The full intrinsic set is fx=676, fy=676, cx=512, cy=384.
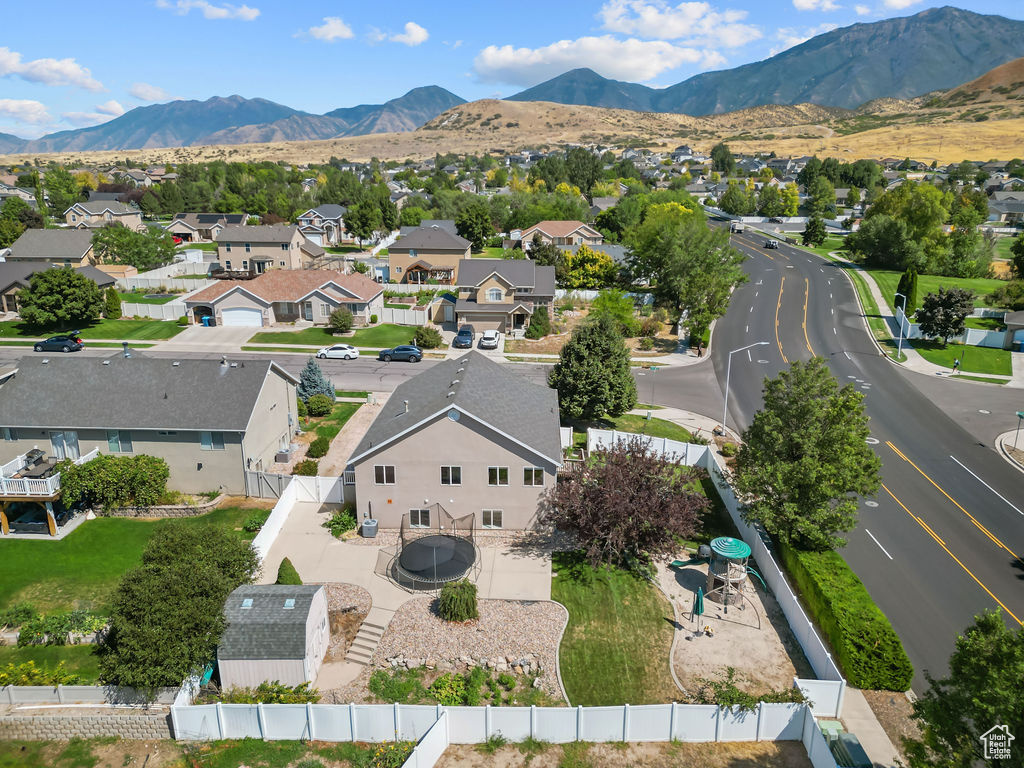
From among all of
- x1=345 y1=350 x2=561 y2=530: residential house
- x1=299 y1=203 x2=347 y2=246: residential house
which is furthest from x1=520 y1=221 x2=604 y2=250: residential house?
x1=345 y1=350 x2=561 y2=530: residential house

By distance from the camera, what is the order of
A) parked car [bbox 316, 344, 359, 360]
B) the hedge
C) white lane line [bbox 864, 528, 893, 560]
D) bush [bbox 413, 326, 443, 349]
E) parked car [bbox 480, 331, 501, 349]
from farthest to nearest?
parked car [bbox 480, 331, 501, 349] < bush [bbox 413, 326, 443, 349] < parked car [bbox 316, 344, 359, 360] < white lane line [bbox 864, 528, 893, 560] < the hedge

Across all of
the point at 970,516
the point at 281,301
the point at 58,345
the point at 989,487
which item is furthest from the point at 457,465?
the point at 58,345

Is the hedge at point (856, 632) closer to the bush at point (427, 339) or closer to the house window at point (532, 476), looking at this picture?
the house window at point (532, 476)

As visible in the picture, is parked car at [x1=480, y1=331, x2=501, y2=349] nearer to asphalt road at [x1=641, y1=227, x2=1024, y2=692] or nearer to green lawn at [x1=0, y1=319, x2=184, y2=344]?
asphalt road at [x1=641, y1=227, x2=1024, y2=692]

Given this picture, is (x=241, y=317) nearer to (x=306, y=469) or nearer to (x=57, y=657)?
(x=306, y=469)

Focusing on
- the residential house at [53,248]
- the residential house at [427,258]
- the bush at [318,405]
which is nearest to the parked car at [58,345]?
the residential house at [53,248]

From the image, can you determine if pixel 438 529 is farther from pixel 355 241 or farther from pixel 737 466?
pixel 355 241
